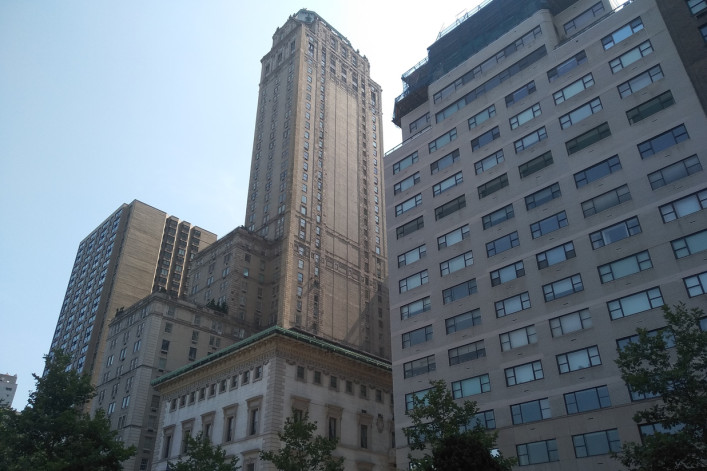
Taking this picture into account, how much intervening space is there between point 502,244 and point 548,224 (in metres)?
4.58

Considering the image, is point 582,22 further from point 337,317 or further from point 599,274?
point 337,317

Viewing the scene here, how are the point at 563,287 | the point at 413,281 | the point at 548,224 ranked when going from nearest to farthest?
the point at 563,287 < the point at 548,224 < the point at 413,281

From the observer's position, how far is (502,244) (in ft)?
171

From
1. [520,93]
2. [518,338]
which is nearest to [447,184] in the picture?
[520,93]

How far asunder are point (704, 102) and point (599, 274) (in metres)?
15.3

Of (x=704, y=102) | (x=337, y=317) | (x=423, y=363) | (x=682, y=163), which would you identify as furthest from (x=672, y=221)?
(x=337, y=317)

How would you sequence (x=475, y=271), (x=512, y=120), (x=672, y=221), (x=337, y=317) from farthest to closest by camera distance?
(x=337, y=317), (x=512, y=120), (x=475, y=271), (x=672, y=221)

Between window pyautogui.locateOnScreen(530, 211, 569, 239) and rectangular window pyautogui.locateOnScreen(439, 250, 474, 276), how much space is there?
6560mm

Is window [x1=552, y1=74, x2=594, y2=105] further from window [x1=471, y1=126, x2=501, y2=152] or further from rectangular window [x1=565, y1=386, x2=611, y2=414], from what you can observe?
rectangular window [x1=565, y1=386, x2=611, y2=414]

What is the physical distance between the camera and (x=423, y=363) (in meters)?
53.5

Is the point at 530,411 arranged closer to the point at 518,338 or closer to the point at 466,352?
the point at 518,338

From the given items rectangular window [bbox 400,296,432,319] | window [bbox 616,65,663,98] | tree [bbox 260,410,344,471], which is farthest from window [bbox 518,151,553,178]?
tree [bbox 260,410,344,471]

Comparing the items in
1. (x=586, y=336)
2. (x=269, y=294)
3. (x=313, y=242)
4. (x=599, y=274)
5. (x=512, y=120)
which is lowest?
(x=586, y=336)

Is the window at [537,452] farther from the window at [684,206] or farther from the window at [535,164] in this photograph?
the window at [535,164]
